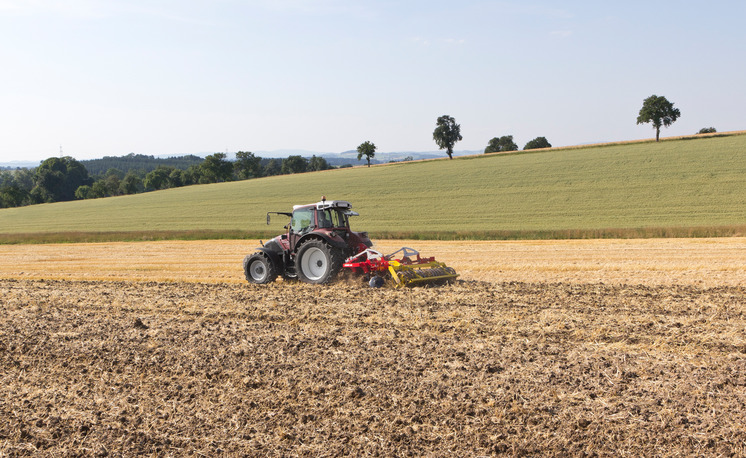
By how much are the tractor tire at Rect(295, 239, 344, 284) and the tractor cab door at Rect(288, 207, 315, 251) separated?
43cm

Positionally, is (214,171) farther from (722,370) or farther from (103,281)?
(722,370)

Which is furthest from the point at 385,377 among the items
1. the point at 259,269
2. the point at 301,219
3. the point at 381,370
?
the point at 259,269

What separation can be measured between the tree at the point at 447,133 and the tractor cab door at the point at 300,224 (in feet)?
221

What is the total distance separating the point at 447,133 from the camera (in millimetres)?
79688

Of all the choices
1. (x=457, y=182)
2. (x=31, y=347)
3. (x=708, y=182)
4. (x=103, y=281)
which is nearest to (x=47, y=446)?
(x=31, y=347)

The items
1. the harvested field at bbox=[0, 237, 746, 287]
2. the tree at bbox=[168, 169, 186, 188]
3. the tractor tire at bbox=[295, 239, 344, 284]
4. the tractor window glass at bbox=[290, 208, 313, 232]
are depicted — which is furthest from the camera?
the tree at bbox=[168, 169, 186, 188]

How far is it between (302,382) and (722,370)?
14.1ft

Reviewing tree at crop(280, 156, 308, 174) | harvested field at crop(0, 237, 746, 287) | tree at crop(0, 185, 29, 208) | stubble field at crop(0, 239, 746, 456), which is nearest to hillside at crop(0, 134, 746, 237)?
harvested field at crop(0, 237, 746, 287)

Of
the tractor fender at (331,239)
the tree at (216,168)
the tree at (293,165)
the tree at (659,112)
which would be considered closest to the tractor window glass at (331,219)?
the tractor fender at (331,239)

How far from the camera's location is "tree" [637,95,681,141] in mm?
64000

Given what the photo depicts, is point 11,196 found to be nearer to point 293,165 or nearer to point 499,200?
point 293,165

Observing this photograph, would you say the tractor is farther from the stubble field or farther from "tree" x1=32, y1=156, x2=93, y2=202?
"tree" x1=32, y1=156, x2=93, y2=202

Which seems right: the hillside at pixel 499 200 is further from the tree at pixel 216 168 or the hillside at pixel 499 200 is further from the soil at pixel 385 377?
the tree at pixel 216 168

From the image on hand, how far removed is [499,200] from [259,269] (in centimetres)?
2676
